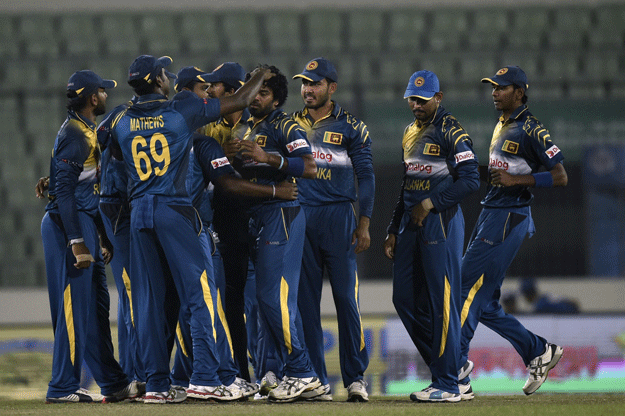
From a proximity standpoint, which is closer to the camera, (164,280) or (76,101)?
(164,280)

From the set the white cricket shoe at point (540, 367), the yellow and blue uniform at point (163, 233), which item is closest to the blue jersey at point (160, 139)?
the yellow and blue uniform at point (163, 233)

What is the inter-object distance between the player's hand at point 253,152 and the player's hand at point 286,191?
0.20 metres

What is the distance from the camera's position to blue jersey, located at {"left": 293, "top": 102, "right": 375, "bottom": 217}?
18.0 ft

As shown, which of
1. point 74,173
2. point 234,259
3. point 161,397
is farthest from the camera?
point 234,259

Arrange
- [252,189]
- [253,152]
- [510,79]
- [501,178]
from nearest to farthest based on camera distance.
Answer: [253,152], [252,189], [501,178], [510,79]

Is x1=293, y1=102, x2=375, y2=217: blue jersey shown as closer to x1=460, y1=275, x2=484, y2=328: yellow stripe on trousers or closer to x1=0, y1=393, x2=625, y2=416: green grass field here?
x1=460, y1=275, x2=484, y2=328: yellow stripe on trousers

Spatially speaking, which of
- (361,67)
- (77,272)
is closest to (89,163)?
(77,272)

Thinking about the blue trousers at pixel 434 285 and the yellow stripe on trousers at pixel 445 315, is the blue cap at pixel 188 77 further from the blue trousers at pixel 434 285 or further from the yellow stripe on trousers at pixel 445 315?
the yellow stripe on trousers at pixel 445 315

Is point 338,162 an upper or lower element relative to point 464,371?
upper

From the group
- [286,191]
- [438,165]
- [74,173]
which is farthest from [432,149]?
[74,173]

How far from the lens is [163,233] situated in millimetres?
4785

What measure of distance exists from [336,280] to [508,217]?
130 cm

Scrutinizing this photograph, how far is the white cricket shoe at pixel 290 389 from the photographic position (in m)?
5.04

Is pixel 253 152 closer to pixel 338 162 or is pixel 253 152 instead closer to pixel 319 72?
pixel 338 162
